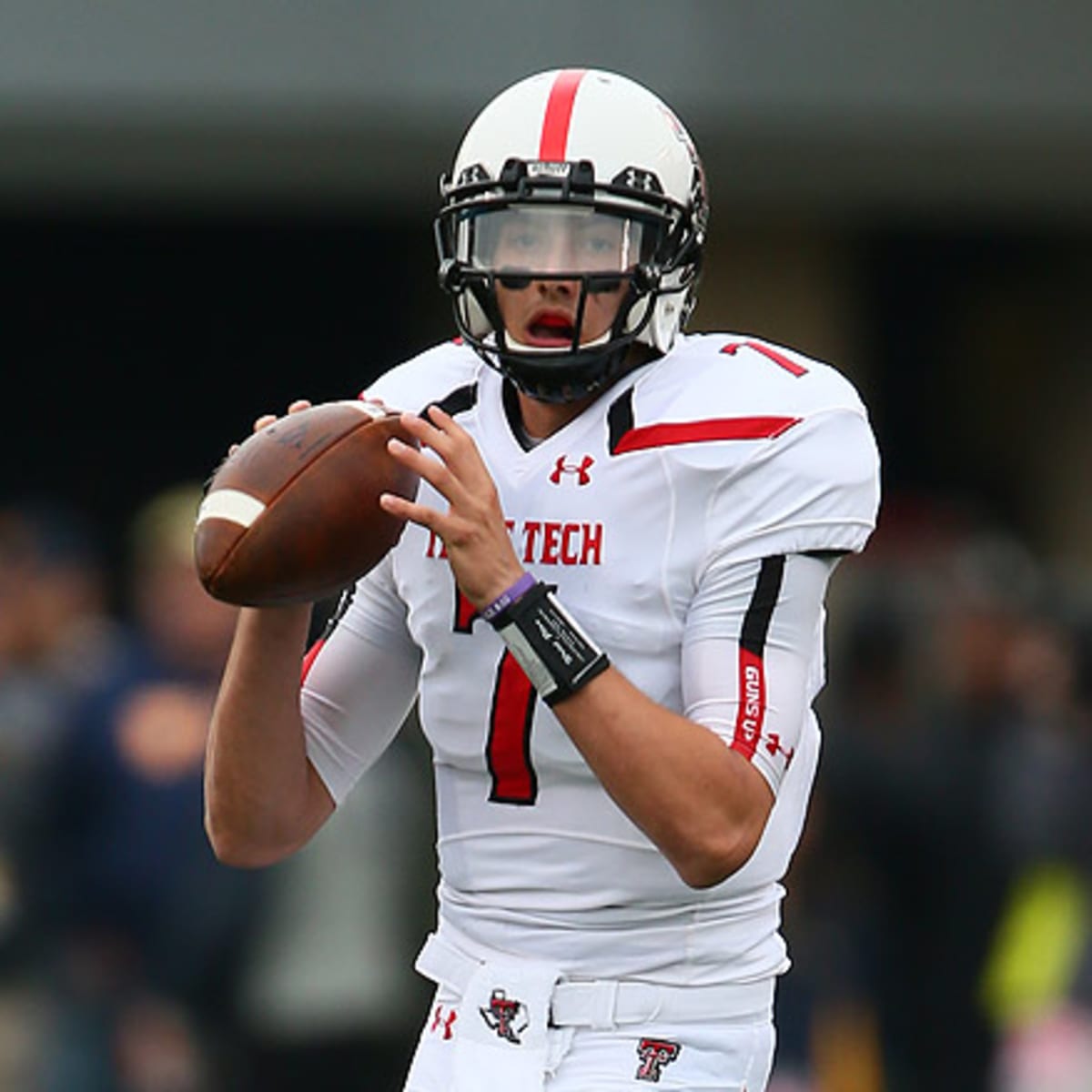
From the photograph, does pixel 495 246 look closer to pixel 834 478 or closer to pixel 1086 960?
pixel 834 478

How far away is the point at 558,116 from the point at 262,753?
0.96 metres

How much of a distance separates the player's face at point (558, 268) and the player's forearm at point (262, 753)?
0.50 m

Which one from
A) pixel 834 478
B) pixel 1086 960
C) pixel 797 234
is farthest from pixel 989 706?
pixel 834 478

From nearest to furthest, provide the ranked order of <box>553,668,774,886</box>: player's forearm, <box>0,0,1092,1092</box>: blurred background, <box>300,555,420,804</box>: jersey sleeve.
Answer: <box>553,668,774,886</box>: player's forearm
<box>300,555,420,804</box>: jersey sleeve
<box>0,0,1092,1092</box>: blurred background

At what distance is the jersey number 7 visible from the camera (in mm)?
3758

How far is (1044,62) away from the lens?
1030cm

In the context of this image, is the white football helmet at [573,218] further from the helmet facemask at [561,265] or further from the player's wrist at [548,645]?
the player's wrist at [548,645]

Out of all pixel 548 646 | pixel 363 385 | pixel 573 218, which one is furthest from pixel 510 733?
pixel 363 385

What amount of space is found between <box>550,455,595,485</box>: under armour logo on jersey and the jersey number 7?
0.20 metres

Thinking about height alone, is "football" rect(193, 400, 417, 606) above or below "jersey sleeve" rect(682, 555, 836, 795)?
above

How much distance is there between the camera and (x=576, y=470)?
3.78 metres

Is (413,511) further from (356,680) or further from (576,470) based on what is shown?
(356,680)

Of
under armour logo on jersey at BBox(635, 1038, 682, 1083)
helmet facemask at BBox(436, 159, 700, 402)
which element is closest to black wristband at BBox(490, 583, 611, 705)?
helmet facemask at BBox(436, 159, 700, 402)

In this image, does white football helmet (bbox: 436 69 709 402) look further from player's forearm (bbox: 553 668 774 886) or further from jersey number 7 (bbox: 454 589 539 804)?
player's forearm (bbox: 553 668 774 886)
